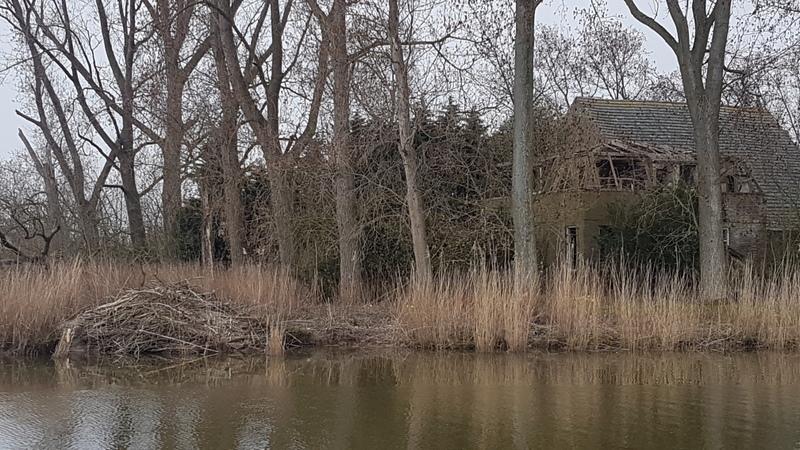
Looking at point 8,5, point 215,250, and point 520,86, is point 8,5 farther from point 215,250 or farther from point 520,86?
point 520,86

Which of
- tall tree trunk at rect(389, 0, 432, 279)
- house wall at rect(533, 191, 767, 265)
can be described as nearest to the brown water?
tall tree trunk at rect(389, 0, 432, 279)

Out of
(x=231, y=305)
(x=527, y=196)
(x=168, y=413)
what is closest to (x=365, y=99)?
(x=527, y=196)

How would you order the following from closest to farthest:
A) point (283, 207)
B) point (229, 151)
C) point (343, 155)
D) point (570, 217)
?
point (343, 155) → point (283, 207) → point (229, 151) → point (570, 217)

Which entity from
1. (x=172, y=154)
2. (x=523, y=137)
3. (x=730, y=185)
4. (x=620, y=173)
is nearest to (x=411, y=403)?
(x=523, y=137)

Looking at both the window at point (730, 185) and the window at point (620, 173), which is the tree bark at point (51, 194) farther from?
the window at point (730, 185)

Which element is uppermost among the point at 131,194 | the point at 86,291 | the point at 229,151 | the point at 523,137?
the point at 229,151

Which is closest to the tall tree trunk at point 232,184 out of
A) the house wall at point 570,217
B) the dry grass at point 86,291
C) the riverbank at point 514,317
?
the dry grass at point 86,291

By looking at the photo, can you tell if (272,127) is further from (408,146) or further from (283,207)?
(408,146)

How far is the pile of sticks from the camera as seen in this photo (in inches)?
385

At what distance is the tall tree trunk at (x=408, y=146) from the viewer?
11.6 m

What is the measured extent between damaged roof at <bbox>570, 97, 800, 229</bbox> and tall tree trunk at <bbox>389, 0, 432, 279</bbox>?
4961 millimetres

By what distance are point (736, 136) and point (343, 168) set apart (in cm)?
1069

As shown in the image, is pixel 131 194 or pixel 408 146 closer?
pixel 408 146

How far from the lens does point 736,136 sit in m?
18.1
